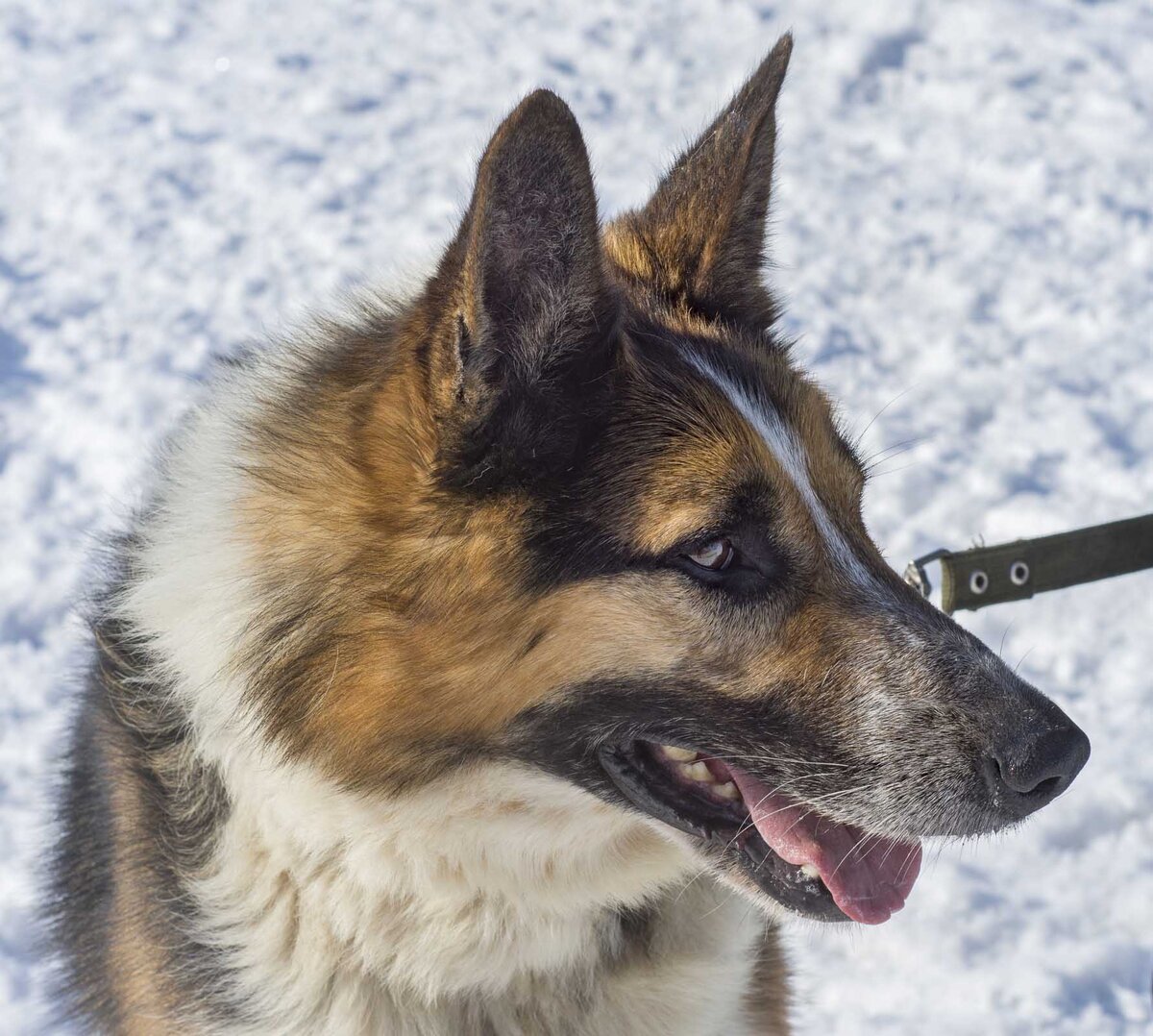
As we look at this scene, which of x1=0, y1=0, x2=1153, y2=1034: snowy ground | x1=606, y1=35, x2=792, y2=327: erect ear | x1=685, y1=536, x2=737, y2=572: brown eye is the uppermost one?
x1=606, y1=35, x2=792, y2=327: erect ear

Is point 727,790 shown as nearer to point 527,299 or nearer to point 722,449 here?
point 722,449

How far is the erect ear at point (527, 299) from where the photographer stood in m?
2.07

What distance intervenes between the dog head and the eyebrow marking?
1 centimetres

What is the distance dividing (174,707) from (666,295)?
1.39 metres

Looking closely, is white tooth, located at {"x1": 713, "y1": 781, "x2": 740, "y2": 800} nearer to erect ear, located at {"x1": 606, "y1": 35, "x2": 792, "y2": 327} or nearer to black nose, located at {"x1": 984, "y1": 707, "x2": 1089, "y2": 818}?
black nose, located at {"x1": 984, "y1": 707, "x2": 1089, "y2": 818}

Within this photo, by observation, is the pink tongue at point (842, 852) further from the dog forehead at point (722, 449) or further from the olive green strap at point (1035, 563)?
the olive green strap at point (1035, 563)

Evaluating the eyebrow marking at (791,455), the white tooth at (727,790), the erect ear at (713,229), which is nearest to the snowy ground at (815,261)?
the erect ear at (713,229)

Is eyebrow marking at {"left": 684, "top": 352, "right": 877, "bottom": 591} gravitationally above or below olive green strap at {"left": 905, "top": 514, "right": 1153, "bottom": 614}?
above

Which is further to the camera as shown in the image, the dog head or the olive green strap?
the olive green strap

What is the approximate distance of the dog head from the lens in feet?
7.46

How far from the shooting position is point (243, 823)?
8.21 feet

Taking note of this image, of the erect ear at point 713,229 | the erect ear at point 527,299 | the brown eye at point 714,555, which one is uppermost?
the erect ear at point 527,299

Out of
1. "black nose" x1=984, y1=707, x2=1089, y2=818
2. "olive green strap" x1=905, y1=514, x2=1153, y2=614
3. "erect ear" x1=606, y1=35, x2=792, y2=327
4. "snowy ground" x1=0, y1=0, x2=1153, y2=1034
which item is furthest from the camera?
"snowy ground" x1=0, y1=0, x2=1153, y2=1034

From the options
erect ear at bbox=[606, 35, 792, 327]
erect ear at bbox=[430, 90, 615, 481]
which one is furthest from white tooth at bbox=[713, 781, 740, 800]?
erect ear at bbox=[606, 35, 792, 327]
